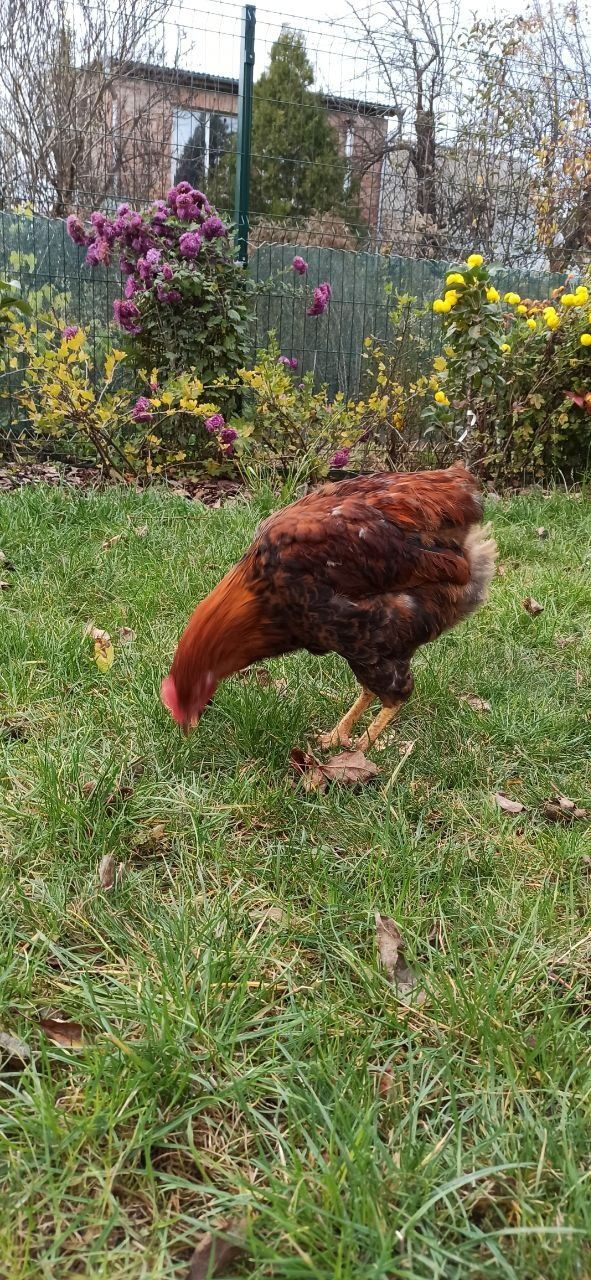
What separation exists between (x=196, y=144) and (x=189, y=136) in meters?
0.12

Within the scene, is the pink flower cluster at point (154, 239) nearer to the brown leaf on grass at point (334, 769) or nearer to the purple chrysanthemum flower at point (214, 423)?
the purple chrysanthemum flower at point (214, 423)

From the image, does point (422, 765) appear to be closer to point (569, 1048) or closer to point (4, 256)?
point (569, 1048)

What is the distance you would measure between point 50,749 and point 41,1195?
1.34 m

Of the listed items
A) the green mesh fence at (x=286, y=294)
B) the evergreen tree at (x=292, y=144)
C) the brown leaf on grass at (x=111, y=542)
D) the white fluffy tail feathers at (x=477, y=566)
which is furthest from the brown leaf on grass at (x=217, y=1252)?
the evergreen tree at (x=292, y=144)

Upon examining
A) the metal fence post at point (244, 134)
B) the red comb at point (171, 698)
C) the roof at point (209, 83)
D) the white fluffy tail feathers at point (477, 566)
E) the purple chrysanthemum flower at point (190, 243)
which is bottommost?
the red comb at point (171, 698)

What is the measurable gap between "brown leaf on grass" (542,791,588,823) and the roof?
7082mm

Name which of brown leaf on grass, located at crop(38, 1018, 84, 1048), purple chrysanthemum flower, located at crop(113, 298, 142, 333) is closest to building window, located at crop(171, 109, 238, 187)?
purple chrysanthemum flower, located at crop(113, 298, 142, 333)

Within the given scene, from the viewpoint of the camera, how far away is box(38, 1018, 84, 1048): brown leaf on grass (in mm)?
1501

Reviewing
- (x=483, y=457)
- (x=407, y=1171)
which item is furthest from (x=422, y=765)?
(x=483, y=457)

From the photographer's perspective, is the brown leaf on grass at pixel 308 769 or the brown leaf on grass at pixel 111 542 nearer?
the brown leaf on grass at pixel 308 769

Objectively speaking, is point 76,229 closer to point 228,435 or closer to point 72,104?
point 228,435

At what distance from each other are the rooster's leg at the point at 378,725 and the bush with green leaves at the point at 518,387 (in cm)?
358

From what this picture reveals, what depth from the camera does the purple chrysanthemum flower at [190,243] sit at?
5.69m

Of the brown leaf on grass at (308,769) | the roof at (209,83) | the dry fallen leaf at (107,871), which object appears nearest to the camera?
→ the dry fallen leaf at (107,871)
